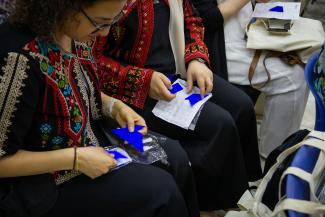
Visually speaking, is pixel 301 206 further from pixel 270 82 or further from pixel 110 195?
pixel 270 82

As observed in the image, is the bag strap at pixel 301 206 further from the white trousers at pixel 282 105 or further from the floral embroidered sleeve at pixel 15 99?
the white trousers at pixel 282 105

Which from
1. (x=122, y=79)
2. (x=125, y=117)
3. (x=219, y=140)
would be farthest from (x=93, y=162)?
(x=219, y=140)

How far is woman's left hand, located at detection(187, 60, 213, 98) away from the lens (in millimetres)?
1548

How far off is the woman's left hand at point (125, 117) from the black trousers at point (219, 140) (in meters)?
0.22

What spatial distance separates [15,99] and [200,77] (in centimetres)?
81

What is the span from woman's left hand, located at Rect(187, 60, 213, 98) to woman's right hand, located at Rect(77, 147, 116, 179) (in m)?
0.58

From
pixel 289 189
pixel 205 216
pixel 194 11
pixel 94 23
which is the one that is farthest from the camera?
pixel 194 11

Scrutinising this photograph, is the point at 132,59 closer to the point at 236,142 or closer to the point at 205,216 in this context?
the point at 236,142

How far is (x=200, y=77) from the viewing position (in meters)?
1.56

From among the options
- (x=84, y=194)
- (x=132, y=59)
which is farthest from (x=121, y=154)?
(x=132, y=59)

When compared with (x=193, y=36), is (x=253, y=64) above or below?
below

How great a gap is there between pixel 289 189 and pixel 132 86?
0.80 m

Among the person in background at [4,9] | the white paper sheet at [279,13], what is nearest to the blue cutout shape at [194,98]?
the white paper sheet at [279,13]

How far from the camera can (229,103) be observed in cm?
169
